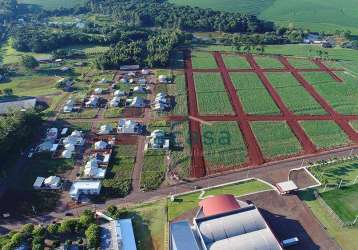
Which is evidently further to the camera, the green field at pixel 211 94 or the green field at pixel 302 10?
the green field at pixel 302 10

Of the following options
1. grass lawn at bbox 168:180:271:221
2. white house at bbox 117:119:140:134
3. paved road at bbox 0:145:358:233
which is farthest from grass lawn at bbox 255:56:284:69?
grass lawn at bbox 168:180:271:221

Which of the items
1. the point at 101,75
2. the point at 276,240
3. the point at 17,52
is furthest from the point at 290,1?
the point at 276,240

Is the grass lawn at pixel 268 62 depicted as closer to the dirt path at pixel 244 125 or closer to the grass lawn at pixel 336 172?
the dirt path at pixel 244 125

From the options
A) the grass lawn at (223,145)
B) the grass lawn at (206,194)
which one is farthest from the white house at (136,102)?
the grass lawn at (206,194)

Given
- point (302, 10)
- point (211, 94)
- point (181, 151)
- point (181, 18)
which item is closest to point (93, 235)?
point (181, 151)

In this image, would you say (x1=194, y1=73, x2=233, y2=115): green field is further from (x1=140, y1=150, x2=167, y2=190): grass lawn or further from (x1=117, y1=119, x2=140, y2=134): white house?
(x1=140, y1=150, x2=167, y2=190): grass lawn

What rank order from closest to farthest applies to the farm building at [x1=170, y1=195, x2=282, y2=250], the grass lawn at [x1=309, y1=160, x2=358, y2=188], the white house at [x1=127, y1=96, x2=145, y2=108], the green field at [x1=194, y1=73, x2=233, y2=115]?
the farm building at [x1=170, y1=195, x2=282, y2=250], the grass lawn at [x1=309, y1=160, x2=358, y2=188], the green field at [x1=194, y1=73, x2=233, y2=115], the white house at [x1=127, y1=96, x2=145, y2=108]
